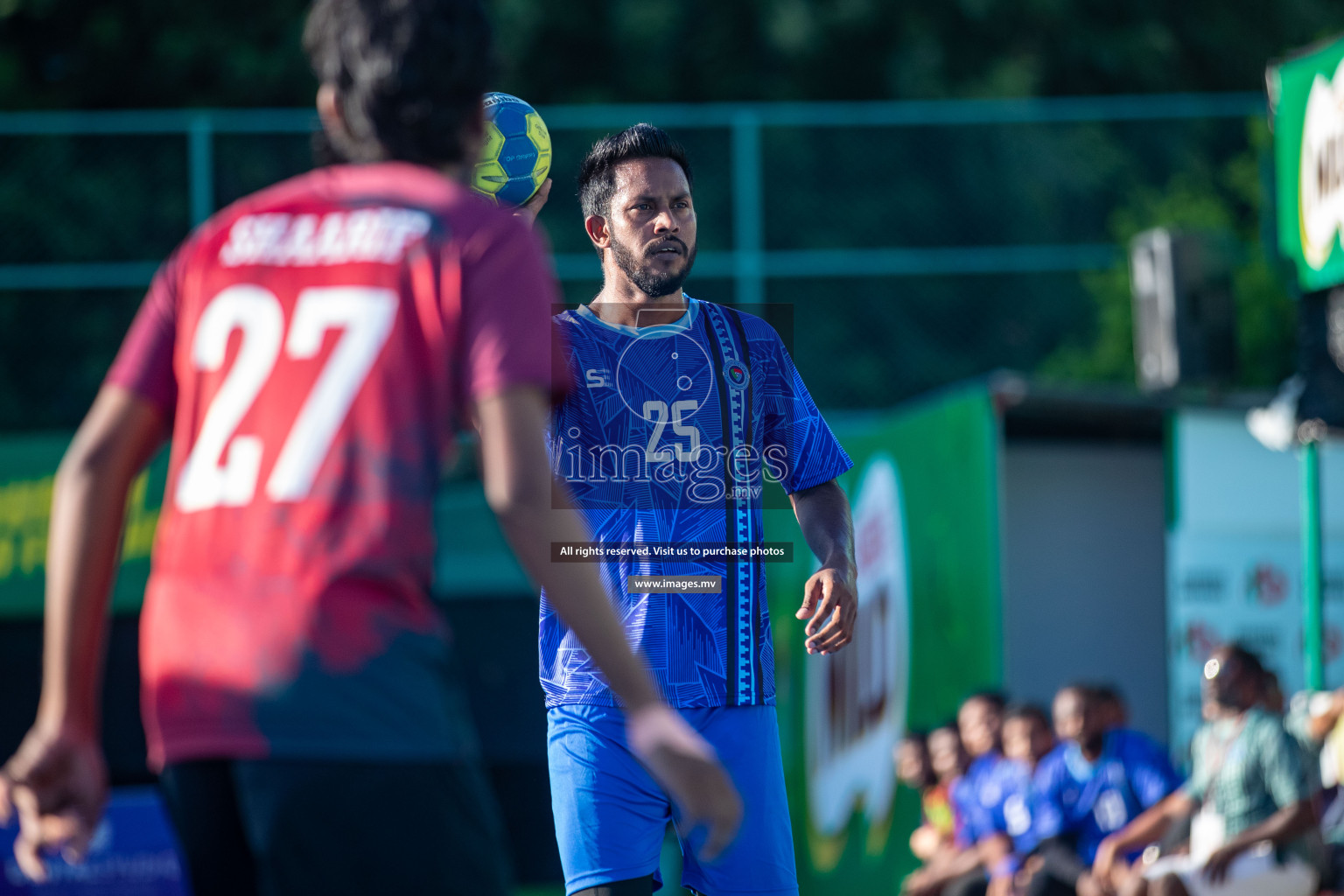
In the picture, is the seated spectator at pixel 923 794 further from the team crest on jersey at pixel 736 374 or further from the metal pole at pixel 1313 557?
the team crest on jersey at pixel 736 374

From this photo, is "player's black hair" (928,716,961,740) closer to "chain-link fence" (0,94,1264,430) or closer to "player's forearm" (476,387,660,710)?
"chain-link fence" (0,94,1264,430)

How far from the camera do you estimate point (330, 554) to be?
2031 mm

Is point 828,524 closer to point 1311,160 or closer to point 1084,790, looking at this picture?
point 1311,160

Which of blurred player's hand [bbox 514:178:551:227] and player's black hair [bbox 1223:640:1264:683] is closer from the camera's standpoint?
blurred player's hand [bbox 514:178:551:227]

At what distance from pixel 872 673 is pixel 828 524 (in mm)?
8072

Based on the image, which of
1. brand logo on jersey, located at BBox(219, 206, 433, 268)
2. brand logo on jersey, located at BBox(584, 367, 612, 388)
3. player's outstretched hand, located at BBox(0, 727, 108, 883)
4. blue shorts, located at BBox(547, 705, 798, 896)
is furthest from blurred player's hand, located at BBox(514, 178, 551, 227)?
player's outstretched hand, located at BBox(0, 727, 108, 883)

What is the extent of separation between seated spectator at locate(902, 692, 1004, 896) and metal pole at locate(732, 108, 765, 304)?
704cm

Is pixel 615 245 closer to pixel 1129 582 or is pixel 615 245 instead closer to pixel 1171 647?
pixel 1171 647

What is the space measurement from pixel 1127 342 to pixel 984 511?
775 cm

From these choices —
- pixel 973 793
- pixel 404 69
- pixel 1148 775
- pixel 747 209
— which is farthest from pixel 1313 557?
pixel 747 209

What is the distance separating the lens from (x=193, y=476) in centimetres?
211

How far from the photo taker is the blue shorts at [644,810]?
3.45m

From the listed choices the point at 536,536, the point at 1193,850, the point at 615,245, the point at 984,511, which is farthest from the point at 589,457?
the point at 984,511

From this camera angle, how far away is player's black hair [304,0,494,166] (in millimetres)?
2184
